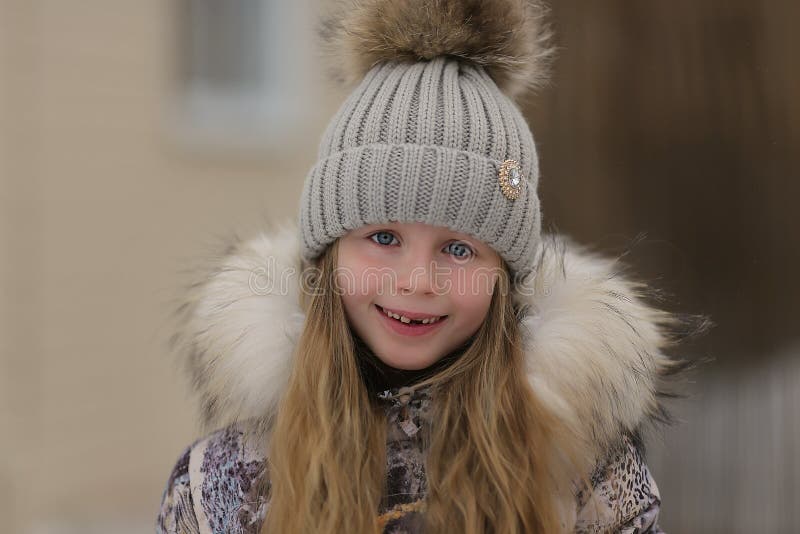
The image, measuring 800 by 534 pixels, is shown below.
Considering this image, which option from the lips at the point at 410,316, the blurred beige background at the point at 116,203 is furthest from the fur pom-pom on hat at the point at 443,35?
the blurred beige background at the point at 116,203

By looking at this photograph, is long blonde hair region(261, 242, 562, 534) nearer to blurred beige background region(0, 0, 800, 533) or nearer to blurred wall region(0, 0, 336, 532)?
blurred beige background region(0, 0, 800, 533)

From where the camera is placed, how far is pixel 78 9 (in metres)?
5.37

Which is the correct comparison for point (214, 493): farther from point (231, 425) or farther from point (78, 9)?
point (78, 9)

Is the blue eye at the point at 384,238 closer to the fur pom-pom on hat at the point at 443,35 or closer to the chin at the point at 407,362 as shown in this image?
the chin at the point at 407,362

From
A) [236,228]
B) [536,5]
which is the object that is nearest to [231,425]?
[536,5]

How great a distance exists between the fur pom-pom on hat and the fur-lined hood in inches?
16.8

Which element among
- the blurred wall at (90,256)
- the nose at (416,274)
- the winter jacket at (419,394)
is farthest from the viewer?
the blurred wall at (90,256)

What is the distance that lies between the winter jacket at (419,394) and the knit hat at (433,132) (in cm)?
15

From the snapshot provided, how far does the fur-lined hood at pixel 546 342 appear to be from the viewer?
1.79 meters

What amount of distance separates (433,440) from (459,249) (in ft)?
1.28

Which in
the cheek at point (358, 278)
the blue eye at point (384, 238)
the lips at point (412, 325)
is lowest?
the lips at point (412, 325)

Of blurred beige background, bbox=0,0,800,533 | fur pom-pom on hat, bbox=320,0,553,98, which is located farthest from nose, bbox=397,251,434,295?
blurred beige background, bbox=0,0,800,533

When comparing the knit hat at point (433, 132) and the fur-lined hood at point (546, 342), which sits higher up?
the knit hat at point (433, 132)

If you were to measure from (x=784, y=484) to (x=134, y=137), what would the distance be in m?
4.60
